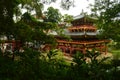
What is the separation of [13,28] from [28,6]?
3.01 metres

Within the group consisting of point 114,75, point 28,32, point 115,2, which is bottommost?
point 114,75

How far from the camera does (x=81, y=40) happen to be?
2845 cm

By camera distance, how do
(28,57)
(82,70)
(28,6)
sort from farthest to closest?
(28,6), (28,57), (82,70)

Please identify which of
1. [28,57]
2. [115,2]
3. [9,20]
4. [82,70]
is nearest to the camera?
[82,70]

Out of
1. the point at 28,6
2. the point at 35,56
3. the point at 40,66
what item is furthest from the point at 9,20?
the point at 28,6

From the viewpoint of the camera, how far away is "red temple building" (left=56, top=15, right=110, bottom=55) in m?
27.9

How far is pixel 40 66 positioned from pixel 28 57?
58 cm

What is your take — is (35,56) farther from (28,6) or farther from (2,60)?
(28,6)

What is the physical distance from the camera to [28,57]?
14.5 feet

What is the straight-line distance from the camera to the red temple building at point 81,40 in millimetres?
27853

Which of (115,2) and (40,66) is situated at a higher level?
(115,2)

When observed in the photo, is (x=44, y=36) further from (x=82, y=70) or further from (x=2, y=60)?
(x=82, y=70)

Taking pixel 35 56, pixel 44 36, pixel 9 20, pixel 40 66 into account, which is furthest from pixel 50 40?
pixel 40 66

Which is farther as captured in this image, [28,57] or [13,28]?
[13,28]
